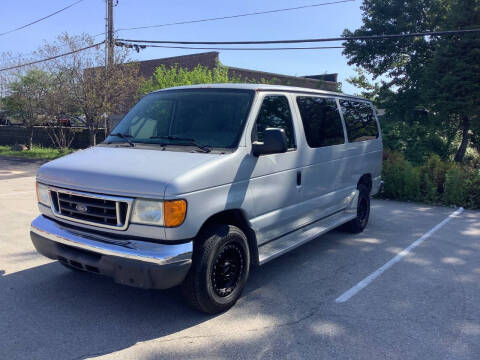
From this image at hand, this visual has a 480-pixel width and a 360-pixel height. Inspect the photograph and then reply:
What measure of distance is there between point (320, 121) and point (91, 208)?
10.3ft

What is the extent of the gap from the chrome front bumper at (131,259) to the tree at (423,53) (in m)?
16.5

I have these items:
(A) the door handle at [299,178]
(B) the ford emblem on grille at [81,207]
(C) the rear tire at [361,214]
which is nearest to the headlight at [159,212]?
(B) the ford emblem on grille at [81,207]

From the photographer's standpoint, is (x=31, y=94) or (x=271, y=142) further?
(x=31, y=94)

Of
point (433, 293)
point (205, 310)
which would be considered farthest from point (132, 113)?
point (433, 293)

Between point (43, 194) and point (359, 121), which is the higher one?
point (359, 121)

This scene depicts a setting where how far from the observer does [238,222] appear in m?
4.21

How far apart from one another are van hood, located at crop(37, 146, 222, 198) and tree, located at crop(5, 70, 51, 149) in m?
18.7

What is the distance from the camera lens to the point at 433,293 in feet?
15.1

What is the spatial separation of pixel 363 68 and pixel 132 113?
20160 mm

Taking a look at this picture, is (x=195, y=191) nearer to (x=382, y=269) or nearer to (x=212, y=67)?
(x=382, y=269)

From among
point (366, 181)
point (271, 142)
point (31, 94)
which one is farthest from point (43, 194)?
point (31, 94)

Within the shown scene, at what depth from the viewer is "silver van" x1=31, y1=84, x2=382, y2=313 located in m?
3.44

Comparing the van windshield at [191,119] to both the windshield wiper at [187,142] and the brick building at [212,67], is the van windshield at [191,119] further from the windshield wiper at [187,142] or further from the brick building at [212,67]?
the brick building at [212,67]

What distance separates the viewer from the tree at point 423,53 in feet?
55.2
